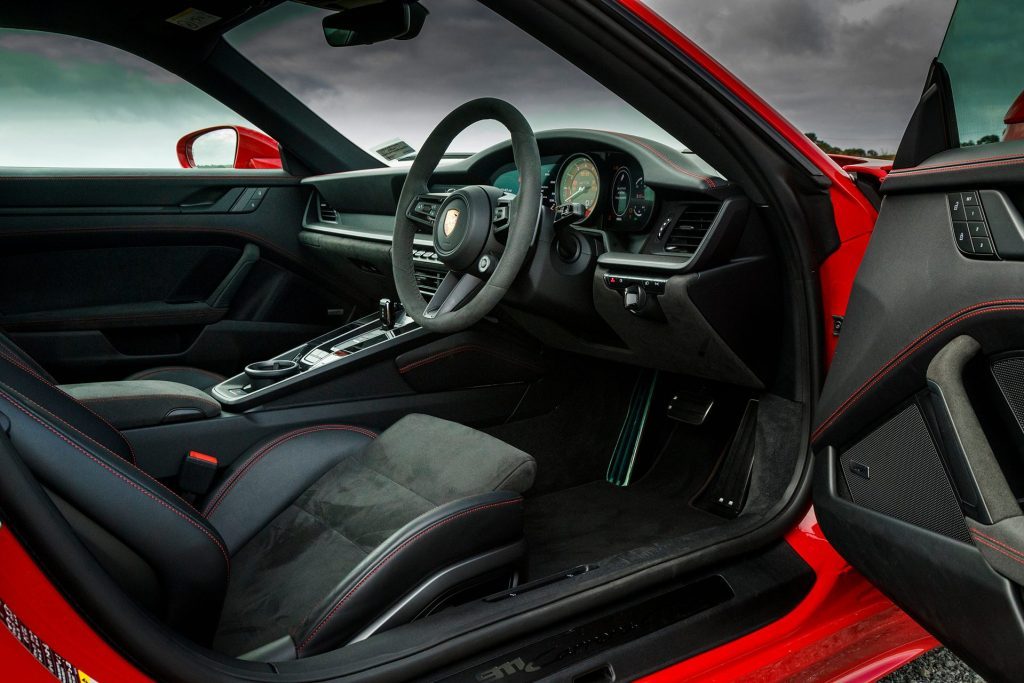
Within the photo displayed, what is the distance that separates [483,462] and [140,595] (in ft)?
2.43

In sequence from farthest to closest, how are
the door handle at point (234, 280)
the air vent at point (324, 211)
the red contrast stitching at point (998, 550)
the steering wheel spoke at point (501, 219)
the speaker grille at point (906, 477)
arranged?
the air vent at point (324, 211), the door handle at point (234, 280), the steering wheel spoke at point (501, 219), the speaker grille at point (906, 477), the red contrast stitching at point (998, 550)

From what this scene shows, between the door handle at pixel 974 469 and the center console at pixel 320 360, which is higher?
the door handle at pixel 974 469

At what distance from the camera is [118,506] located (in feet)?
3.63

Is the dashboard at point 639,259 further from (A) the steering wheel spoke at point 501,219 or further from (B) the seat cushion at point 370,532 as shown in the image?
(B) the seat cushion at point 370,532

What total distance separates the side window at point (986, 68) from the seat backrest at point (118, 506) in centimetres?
135

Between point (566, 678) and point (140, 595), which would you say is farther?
point (566, 678)

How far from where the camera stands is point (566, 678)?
1370 millimetres

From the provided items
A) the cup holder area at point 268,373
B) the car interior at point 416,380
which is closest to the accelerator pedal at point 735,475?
the car interior at point 416,380

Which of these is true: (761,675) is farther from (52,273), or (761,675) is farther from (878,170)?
(52,273)

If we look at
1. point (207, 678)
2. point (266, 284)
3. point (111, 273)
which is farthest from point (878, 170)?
point (111, 273)

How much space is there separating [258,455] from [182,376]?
110 cm

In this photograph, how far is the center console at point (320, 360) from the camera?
234cm

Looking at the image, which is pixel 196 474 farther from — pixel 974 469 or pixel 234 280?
pixel 974 469

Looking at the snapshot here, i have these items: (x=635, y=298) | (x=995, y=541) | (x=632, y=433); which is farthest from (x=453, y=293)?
(x=995, y=541)
